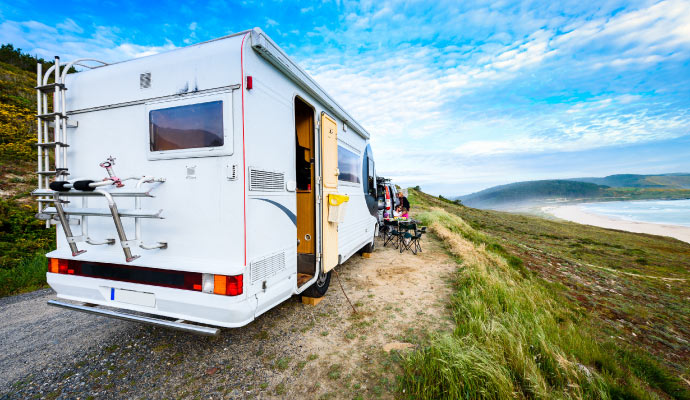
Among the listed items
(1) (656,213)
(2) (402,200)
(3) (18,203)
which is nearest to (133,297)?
(3) (18,203)

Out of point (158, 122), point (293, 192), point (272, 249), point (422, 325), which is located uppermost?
point (158, 122)

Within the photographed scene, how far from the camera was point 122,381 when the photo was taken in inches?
99.6

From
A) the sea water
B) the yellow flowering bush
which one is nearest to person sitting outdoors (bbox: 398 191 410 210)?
the yellow flowering bush

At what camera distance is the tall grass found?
4.46 meters

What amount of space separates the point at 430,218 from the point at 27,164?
1553 centimetres

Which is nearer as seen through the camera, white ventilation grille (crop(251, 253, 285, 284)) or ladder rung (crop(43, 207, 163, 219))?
ladder rung (crop(43, 207, 163, 219))

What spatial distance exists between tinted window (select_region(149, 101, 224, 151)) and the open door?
169cm

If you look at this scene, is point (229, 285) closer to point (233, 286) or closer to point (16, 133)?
point (233, 286)

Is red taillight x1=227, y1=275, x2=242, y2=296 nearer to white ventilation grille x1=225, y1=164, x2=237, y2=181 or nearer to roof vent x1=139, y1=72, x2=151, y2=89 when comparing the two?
white ventilation grille x1=225, y1=164, x2=237, y2=181

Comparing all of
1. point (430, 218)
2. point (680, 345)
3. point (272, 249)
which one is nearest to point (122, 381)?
point (272, 249)

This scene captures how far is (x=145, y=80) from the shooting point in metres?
2.71

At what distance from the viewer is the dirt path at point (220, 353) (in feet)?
8.08

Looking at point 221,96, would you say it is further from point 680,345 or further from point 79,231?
point 680,345

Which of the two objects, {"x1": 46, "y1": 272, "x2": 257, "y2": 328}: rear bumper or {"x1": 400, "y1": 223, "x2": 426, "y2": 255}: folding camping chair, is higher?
{"x1": 46, "y1": 272, "x2": 257, "y2": 328}: rear bumper
